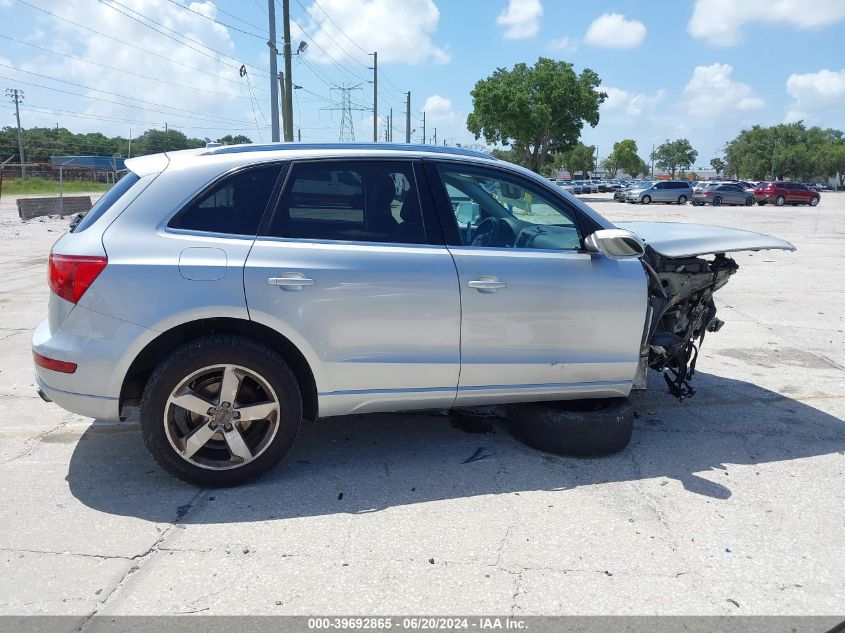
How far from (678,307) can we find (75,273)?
13.1 ft

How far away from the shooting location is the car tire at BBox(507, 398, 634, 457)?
13.8 feet

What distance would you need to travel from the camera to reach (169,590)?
2881mm

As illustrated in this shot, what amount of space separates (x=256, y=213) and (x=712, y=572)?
290 centimetres

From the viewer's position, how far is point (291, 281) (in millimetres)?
3627

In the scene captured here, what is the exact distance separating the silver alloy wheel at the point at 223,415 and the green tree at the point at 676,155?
146m

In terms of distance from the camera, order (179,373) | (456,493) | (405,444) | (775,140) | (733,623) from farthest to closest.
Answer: (775,140) → (405,444) → (456,493) → (179,373) → (733,623)

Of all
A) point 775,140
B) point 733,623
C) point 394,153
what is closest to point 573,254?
point 394,153

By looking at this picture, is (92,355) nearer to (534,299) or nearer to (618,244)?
(534,299)

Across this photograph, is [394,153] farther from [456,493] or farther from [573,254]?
[456,493]

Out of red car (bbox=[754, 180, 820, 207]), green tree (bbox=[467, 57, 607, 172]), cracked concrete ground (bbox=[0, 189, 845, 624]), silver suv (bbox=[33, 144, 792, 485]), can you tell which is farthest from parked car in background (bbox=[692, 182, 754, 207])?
silver suv (bbox=[33, 144, 792, 485])

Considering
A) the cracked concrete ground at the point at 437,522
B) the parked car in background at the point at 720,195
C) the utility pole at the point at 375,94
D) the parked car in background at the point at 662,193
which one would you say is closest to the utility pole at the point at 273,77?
the cracked concrete ground at the point at 437,522

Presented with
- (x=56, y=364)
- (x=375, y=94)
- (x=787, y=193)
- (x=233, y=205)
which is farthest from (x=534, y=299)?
(x=787, y=193)

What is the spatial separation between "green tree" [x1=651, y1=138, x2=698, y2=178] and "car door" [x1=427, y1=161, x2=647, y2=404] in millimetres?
144335

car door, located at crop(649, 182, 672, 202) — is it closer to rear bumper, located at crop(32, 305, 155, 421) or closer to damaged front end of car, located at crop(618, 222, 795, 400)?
damaged front end of car, located at crop(618, 222, 795, 400)
